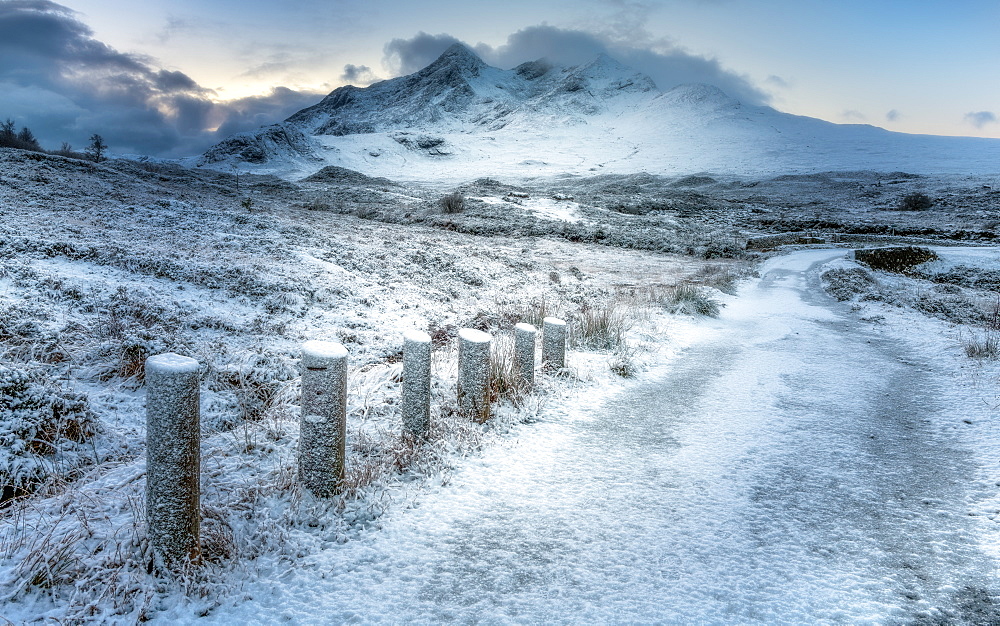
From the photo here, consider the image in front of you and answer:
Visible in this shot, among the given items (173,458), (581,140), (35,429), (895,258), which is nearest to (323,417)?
(173,458)

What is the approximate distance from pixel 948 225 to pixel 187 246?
47.0 meters

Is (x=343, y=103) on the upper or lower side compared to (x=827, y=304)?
upper

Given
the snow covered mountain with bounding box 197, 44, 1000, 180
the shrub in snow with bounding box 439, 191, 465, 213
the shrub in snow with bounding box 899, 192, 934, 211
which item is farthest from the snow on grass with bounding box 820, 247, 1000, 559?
the snow covered mountain with bounding box 197, 44, 1000, 180

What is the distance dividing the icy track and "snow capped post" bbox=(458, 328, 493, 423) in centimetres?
40

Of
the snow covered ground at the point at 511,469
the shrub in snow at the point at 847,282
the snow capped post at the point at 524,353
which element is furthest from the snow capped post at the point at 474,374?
the shrub in snow at the point at 847,282

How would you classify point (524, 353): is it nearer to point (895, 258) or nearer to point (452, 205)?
point (895, 258)

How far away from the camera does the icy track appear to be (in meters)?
2.18

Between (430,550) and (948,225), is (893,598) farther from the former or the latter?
(948,225)

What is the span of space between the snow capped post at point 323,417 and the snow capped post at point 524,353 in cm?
208

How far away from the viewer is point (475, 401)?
13.3ft

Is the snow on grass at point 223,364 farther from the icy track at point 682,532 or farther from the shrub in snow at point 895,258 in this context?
the shrub in snow at point 895,258

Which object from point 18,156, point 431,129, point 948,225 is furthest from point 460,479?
point 431,129

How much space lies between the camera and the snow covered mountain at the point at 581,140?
3295 inches

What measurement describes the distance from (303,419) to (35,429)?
2406 mm
